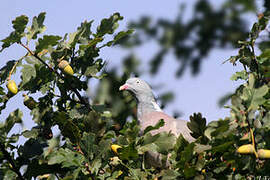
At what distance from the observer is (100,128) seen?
284cm

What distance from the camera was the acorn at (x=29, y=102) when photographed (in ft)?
11.4

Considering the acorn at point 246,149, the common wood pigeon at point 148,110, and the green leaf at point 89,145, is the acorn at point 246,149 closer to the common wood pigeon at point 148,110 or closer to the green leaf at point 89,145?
the green leaf at point 89,145

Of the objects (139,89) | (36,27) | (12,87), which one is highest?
(139,89)

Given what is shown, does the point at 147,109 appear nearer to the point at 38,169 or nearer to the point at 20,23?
the point at 38,169

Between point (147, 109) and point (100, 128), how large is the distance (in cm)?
162

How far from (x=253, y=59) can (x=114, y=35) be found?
0.93m

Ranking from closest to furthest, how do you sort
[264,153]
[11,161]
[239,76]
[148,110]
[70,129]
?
[264,153]
[70,129]
[11,161]
[239,76]
[148,110]

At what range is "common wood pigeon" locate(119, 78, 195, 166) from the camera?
3.89 meters

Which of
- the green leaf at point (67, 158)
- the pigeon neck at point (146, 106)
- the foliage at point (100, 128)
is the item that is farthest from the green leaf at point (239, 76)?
the green leaf at point (67, 158)

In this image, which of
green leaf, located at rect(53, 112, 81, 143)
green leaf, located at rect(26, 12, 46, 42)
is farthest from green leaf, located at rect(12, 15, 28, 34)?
green leaf, located at rect(53, 112, 81, 143)

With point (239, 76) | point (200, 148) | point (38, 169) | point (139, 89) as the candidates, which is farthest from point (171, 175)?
point (139, 89)

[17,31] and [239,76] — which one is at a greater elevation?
[239,76]

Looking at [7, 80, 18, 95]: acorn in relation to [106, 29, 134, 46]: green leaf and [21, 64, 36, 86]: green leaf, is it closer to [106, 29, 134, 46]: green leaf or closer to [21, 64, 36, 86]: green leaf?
[21, 64, 36, 86]: green leaf

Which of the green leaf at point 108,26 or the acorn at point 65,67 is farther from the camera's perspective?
the green leaf at point 108,26
